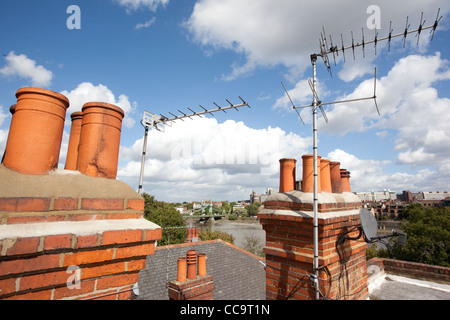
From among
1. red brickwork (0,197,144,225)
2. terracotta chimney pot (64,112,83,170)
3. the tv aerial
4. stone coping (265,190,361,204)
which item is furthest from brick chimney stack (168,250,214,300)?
red brickwork (0,197,144,225)

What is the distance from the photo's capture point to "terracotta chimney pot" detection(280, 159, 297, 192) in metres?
3.32

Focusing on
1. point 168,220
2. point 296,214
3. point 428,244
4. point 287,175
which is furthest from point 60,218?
point 428,244

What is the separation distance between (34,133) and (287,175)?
9.17 feet

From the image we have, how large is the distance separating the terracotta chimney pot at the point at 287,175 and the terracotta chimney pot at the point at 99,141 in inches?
87.8

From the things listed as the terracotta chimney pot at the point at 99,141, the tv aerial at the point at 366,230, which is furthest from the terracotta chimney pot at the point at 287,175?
the terracotta chimney pot at the point at 99,141

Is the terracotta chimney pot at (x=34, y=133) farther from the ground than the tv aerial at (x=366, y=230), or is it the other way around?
the terracotta chimney pot at (x=34, y=133)

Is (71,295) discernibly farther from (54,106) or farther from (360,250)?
(360,250)

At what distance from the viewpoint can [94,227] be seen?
151 centimetres

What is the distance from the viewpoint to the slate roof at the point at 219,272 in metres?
10.5

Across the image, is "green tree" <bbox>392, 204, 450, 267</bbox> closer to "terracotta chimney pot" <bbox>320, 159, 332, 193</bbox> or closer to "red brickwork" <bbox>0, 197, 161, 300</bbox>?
"terracotta chimney pot" <bbox>320, 159, 332, 193</bbox>

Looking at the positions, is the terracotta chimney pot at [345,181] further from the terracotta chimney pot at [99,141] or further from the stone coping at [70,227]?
the terracotta chimney pot at [99,141]

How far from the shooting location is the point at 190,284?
739 cm

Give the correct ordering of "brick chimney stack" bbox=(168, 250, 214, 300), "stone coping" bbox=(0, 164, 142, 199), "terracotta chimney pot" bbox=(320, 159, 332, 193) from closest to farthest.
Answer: "stone coping" bbox=(0, 164, 142, 199), "terracotta chimney pot" bbox=(320, 159, 332, 193), "brick chimney stack" bbox=(168, 250, 214, 300)

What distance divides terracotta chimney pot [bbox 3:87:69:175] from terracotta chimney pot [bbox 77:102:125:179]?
18 cm
